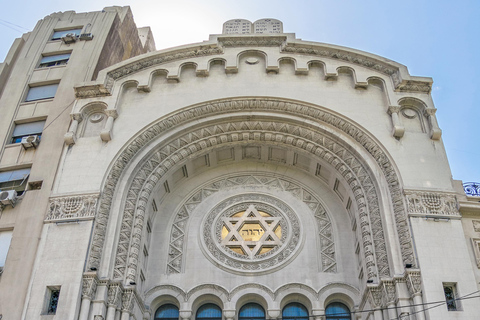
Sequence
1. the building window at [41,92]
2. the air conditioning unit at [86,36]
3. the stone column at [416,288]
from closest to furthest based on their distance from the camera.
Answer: the stone column at [416,288] → the building window at [41,92] → the air conditioning unit at [86,36]

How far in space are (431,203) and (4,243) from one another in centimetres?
1300

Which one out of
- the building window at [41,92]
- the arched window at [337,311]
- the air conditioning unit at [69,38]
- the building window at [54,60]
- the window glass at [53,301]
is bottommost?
the window glass at [53,301]

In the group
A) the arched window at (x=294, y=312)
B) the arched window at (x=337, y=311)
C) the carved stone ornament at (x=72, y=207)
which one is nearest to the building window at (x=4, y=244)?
the carved stone ornament at (x=72, y=207)

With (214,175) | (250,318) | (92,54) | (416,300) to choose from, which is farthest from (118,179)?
(416,300)

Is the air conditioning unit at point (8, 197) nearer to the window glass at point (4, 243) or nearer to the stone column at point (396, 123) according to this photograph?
the window glass at point (4, 243)

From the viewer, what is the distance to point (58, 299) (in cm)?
1434

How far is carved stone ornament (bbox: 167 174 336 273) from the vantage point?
17953 millimetres

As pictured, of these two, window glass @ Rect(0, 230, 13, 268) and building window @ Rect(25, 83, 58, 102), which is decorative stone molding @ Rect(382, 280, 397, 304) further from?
building window @ Rect(25, 83, 58, 102)

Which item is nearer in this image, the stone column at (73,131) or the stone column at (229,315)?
the stone column at (229,315)

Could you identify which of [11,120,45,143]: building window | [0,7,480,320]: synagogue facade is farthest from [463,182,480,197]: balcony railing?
[11,120,45,143]: building window

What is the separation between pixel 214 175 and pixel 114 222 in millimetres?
4936

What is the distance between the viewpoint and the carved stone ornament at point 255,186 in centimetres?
1795

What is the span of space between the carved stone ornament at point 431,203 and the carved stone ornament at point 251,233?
165 inches

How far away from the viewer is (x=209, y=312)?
682 inches
